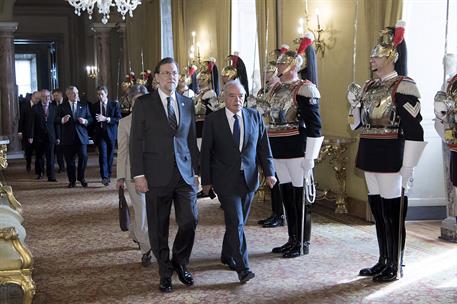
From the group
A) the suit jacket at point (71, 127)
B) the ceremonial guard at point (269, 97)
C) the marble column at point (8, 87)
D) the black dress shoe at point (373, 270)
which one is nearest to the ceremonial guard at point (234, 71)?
the ceremonial guard at point (269, 97)

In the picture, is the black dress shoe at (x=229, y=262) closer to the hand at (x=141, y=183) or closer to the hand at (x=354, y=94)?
the hand at (x=141, y=183)

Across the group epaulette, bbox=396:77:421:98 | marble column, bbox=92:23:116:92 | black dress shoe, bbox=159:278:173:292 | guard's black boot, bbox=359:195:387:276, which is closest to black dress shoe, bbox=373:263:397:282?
guard's black boot, bbox=359:195:387:276

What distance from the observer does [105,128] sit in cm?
1073

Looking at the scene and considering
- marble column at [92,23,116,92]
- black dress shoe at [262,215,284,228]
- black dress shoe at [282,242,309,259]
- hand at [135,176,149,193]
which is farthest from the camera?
marble column at [92,23,116,92]

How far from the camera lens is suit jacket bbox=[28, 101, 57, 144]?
11.6 meters

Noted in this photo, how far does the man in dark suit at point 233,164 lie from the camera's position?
4.90m

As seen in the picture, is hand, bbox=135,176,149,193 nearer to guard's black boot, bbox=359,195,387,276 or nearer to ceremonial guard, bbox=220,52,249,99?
guard's black boot, bbox=359,195,387,276

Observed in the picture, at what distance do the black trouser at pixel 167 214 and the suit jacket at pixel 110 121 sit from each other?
20.0 ft

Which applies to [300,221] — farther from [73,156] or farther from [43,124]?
[43,124]

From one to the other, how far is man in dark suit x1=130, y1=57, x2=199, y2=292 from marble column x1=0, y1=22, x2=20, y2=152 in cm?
1408

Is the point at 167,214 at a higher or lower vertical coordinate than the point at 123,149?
lower

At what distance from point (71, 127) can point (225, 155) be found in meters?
6.14

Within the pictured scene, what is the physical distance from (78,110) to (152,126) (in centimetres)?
624

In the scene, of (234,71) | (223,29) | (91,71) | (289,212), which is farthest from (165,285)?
(91,71)
